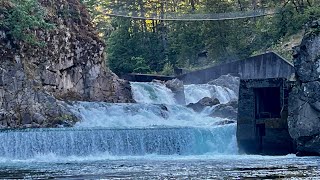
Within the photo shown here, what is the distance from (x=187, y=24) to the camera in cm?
5944

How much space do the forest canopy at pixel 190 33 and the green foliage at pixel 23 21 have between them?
12385 millimetres

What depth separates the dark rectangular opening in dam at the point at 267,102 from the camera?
98.4 ft

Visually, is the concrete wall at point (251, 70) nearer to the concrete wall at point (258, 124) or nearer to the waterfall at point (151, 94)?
the waterfall at point (151, 94)

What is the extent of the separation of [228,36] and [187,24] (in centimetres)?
726

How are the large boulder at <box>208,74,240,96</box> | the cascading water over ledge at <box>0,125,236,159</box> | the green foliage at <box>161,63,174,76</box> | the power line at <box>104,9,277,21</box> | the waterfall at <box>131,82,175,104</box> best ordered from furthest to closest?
the green foliage at <box>161,63,174,76</box> < the power line at <box>104,9,277,21</box> < the large boulder at <box>208,74,240,96</box> < the waterfall at <box>131,82,175,104</box> < the cascading water over ledge at <box>0,125,236,159</box>

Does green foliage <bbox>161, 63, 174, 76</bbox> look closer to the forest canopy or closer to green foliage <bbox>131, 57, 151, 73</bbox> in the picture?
the forest canopy

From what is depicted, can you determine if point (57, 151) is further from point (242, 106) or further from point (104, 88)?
point (104, 88)

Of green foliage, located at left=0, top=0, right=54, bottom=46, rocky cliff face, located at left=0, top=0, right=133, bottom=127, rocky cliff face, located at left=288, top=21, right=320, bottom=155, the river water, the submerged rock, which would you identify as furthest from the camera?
the submerged rock

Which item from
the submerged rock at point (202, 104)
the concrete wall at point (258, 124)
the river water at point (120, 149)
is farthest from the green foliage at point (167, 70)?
the concrete wall at point (258, 124)

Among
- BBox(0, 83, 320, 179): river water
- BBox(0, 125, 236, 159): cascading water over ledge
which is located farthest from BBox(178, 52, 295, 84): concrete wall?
BBox(0, 83, 320, 179): river water

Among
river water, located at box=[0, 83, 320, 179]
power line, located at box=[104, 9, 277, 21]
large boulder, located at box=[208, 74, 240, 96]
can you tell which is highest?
power line, located at box=[104, 9, 277, 21]

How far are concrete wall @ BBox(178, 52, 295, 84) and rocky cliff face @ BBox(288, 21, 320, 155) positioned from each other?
41.6ft

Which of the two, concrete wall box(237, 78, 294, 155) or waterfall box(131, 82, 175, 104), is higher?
waterfall box(131, 82, 175, 104)

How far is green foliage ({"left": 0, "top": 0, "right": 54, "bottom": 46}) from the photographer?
34.7 meters
